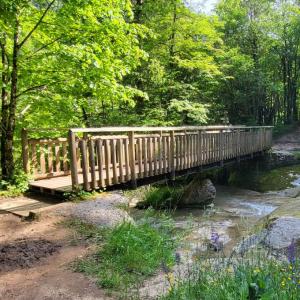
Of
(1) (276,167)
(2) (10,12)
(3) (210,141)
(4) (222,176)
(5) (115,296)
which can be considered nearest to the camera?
(5) (115,296)

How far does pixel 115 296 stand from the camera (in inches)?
121

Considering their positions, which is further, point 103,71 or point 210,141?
point 210,141

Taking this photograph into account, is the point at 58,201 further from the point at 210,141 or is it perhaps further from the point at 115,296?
the point at 210,141

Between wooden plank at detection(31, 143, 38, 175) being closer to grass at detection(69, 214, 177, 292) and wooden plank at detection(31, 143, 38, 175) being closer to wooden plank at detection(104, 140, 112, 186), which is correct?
wooden plank at detection(104, 140, 112, 186)

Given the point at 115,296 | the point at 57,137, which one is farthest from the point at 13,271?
the point at 57,137

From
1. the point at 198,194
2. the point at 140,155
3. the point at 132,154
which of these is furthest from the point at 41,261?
the point at 198,194

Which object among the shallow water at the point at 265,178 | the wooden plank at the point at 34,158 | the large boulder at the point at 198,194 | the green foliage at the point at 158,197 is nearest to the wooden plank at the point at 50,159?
the wooden plank at the point at 34,158

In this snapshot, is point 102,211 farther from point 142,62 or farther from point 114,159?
point 142,62

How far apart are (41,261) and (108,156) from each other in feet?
9.44

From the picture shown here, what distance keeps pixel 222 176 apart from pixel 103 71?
975cm

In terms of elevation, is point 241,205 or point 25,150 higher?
point 25,150

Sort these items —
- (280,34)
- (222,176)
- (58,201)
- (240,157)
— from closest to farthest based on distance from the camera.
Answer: (58,201)
(240,157)
(222,176)
(280,34)

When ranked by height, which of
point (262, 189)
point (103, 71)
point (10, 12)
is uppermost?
point (10, 12)

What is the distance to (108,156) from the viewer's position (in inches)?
255
